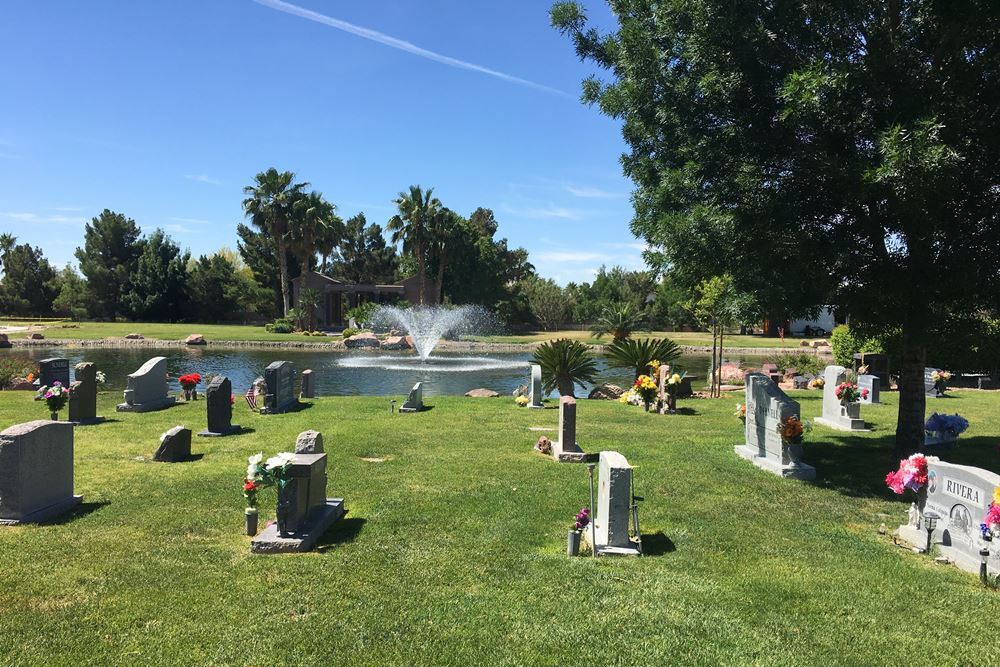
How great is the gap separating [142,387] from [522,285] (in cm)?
5770

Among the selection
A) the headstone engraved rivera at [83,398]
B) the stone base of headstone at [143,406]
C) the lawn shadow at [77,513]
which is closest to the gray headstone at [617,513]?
the lawn shadow at [77,513]

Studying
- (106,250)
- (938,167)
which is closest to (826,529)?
(938,167)

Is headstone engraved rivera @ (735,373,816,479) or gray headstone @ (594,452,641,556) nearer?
gray headstone @ (594,452,641,556)

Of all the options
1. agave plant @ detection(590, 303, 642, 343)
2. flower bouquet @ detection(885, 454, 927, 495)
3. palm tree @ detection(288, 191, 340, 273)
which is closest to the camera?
flower bouquet @ detection(885, 454, 927, 495)

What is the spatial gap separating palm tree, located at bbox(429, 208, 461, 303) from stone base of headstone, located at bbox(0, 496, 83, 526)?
5586cm

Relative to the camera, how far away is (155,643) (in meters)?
5.17

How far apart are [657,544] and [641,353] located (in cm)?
1513

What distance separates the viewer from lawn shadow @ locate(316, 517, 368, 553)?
753cm

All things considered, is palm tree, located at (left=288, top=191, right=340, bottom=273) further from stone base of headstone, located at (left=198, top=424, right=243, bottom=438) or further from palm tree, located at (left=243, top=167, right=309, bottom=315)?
stone base of headstone, located at (left=198, top=424, right=243, bottom=438)

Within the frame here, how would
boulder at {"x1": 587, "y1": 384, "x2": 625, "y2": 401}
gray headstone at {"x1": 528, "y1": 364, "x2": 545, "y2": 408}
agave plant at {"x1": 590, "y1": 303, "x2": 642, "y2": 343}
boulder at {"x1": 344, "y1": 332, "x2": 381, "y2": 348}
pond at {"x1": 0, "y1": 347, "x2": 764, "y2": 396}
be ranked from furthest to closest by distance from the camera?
agave plant at {"x1": 590, "y1": 303, "x2": 642, "y2": 343} < boulder at {"x1": 344, "y1": 332, "x2": 381, "y2": 348} < pond at {"x1": 0, "y1": 347, "x2": 764, "y2": 396} < boulder at {"x1": 587, "y1": 384, "x2": 625, "y2": 401} < gray headstone at {"x1": 528, "y1": 364, "x2": 545, "y2": 408}

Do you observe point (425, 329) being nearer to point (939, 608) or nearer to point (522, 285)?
point (522, 285)

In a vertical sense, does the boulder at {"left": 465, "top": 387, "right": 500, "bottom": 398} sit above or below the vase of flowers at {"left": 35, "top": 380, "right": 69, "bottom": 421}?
below

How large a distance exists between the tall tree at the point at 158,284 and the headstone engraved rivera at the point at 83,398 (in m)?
60.6

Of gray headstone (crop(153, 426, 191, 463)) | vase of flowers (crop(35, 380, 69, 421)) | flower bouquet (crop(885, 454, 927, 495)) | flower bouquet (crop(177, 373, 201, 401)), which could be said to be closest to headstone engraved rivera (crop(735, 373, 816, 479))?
flower bouquet (crop(885, 454, 927, 495))
